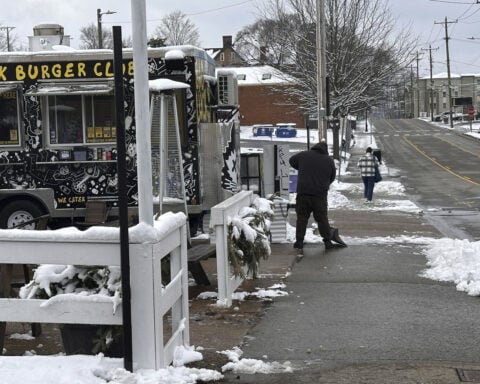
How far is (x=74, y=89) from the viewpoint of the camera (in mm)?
11672

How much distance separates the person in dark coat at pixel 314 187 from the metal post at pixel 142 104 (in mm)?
6329

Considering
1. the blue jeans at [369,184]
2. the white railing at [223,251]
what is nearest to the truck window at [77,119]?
the white railing at [223,251]

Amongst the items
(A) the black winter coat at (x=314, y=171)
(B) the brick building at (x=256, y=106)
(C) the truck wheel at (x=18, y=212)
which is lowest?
(C) the truck wheel at (x=18, y=212)

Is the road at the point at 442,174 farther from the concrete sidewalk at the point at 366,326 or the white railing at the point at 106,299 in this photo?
the white railing at the point at 106,299

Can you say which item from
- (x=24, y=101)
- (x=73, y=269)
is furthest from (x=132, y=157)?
(x=73, y=269)

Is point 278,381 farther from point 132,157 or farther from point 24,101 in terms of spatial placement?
point 24,101

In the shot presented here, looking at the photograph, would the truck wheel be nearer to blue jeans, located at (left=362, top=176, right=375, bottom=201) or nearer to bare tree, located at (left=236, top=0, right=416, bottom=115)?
blue jeans, located at (left=362, top=176, right=375, bottom=201)

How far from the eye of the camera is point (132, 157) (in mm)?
11875

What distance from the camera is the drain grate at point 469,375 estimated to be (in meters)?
4.91

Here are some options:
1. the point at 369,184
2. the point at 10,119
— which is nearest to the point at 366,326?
the point at 10,119

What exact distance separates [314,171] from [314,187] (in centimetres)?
25

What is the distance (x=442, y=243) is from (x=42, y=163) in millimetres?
6669

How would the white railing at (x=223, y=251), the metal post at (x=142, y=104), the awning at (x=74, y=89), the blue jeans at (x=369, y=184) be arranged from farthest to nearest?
the blue jeans at (x=369, y=184)
the awning at (x=74, y=89)
the white railing at (x=223, y=251)
the metal post at (x=142, y=104)

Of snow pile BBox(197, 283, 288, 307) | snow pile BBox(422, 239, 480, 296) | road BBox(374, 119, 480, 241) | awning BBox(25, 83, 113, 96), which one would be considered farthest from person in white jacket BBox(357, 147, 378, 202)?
snow pile BBox(197, 283, 288, 307)
